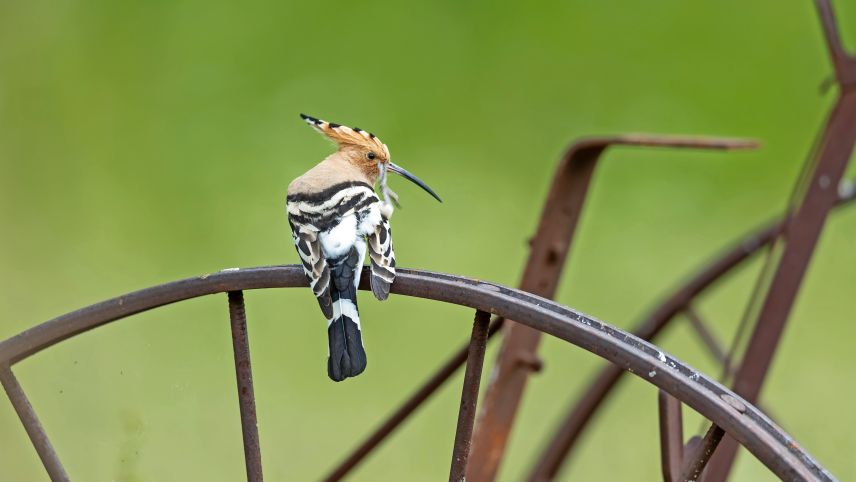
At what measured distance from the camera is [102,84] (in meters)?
4.14

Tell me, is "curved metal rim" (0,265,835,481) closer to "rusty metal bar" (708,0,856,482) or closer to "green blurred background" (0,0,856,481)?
"rusty metal bar" (708,0,856,482)

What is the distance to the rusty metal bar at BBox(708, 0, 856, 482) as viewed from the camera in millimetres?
1623

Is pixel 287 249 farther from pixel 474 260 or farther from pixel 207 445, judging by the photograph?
pixel 207 445

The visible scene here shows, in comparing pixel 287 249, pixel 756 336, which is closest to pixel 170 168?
pixel 287 249

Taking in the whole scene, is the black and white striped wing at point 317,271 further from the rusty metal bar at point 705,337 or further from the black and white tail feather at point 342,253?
the rusty metal bar at point 705,337

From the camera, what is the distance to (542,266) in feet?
6.03

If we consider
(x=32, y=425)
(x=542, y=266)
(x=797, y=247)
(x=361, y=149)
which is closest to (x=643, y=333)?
(x=542, y=266)

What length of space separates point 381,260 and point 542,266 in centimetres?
51

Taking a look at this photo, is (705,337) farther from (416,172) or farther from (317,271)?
(416,172)

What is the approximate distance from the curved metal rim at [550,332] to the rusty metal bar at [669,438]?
167 mm

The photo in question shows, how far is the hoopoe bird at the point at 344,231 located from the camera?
4.57 ft

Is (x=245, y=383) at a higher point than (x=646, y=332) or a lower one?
higher

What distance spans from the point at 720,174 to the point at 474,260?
3.86 ft

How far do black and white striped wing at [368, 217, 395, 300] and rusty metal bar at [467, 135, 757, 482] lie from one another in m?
0.39
